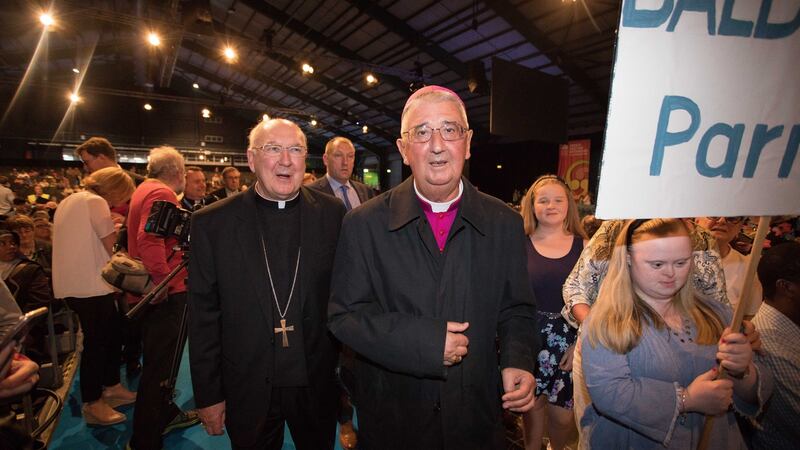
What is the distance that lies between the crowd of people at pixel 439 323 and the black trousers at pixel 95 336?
892mm

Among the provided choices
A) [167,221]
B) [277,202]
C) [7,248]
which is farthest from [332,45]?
[277,202]

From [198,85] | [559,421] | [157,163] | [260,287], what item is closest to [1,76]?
[198,85]

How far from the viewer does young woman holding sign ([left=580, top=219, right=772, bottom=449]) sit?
1.30 m

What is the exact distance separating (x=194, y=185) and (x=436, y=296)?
4433 mm

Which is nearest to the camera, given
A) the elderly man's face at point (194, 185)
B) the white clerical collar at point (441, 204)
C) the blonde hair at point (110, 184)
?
the white clerical collar at point (441, 204)

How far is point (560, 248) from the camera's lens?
Answer: 2576mm

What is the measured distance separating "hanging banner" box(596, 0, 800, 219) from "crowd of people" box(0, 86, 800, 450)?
32cm

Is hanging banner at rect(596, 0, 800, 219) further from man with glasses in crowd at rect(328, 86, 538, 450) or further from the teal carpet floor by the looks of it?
the teal carpet floor

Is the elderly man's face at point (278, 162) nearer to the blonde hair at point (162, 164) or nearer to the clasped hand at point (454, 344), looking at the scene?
the clasped hand at point (454, 344)

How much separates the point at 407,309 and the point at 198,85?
25.5 metres

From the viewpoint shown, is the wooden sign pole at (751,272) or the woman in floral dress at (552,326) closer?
the wooden sign pole at (751,272)

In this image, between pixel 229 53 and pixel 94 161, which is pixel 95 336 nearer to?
pixel 94 161

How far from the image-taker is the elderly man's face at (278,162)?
1.87 metres

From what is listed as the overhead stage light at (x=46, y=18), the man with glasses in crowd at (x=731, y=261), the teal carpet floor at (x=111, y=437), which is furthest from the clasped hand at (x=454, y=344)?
the overhead stage light at (x=46, y=18)
